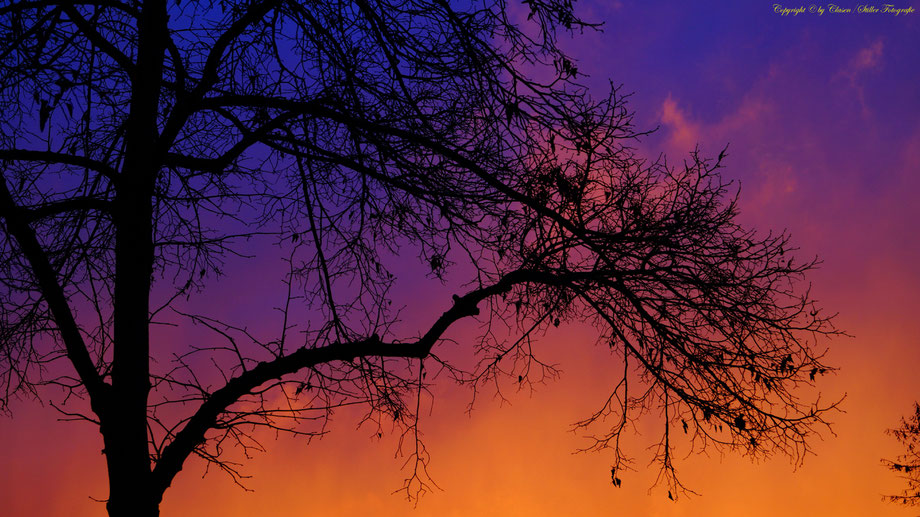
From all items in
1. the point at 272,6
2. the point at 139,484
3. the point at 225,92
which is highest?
the point at 272,6

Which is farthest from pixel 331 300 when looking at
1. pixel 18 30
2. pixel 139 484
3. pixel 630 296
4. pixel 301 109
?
pixel 18 30

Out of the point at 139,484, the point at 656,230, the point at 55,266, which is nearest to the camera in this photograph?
the point at 139,484

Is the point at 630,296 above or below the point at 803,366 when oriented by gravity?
above

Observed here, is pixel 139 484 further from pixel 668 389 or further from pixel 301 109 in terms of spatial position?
pixel 668 389

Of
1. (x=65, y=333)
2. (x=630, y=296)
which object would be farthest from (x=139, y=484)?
(x=630, y=296)

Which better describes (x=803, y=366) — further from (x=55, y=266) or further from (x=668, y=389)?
(x=55, y=266)

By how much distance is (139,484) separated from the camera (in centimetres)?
538

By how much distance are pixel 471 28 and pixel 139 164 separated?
10.4 feet

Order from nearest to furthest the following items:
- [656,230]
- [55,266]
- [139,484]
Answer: [139,484], [656,230], [55,266]

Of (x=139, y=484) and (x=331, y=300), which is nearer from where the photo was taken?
(x=139, y=484)

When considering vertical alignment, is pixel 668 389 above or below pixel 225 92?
below

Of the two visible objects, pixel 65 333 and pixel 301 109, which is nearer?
pixel 65 333

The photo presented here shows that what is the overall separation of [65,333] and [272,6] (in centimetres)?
346

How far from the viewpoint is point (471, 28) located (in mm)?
6512
